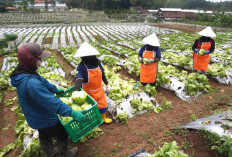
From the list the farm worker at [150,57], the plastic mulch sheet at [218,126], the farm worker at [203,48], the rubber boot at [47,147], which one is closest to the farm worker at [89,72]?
the rubber boot at [47,147]

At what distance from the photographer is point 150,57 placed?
506 cm

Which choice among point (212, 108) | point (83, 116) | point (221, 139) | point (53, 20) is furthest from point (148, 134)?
point (53, 20)

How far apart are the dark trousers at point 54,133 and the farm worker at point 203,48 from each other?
5.60 meters

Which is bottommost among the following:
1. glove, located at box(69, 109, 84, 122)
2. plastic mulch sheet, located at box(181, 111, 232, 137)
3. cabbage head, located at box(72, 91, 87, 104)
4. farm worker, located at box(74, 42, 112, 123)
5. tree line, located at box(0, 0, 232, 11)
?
plastic mulch sheet, located at box(181, 111, 232, 137)

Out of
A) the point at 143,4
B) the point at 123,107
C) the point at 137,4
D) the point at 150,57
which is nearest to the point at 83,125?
the point at 123,107

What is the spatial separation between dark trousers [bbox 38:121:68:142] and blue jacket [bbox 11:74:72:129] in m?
0.14

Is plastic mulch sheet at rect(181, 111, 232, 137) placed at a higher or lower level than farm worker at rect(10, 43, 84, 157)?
lower

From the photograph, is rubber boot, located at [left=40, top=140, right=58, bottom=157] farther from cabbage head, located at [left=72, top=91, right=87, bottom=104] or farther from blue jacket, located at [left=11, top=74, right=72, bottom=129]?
cabbage head, located at [left=72, top=91, right=87, bottom=104]

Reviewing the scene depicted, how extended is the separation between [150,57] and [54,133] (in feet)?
12.0

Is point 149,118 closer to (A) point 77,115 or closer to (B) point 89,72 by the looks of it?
(B) point 89,72

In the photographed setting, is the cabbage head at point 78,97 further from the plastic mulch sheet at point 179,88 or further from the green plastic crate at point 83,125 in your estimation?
the plastic mulch sheet at point 179,88

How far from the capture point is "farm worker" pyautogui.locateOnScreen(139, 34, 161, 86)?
4.94m

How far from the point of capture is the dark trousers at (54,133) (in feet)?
8.61

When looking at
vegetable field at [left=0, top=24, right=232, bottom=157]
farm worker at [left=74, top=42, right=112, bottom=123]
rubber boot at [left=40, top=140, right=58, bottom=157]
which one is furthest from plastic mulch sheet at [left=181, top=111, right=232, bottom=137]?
rubber boot at [left=40, top=140, right=58, bottom=157]
